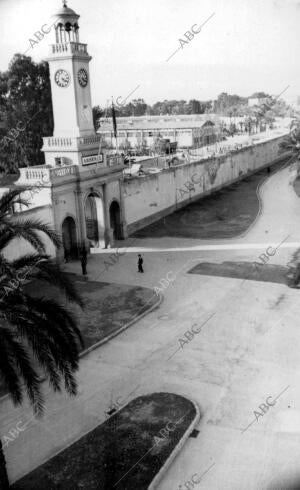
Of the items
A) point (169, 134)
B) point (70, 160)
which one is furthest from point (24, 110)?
point (169, 134)

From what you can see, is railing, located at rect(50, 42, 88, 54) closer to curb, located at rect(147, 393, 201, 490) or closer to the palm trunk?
curb, located at rect(147, 393, 201, 490)

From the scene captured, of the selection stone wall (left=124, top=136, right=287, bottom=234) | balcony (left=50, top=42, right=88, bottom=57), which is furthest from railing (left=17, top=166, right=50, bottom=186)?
stone wall (left=124, top=136, right=287, bottom=234)

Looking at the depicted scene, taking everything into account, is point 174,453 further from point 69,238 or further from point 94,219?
point 94,219

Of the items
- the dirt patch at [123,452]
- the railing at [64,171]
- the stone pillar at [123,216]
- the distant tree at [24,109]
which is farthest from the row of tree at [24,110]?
the dirt patch at [123,452]

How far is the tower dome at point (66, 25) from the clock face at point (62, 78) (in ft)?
5.65

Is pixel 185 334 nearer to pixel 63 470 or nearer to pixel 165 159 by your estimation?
pixel 63 470

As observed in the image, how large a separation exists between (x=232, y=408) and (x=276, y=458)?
250 centimetres

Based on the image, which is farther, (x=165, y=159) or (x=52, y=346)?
(x=165, y=159)

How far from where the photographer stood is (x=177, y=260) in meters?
30.7

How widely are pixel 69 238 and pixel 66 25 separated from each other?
12337mm

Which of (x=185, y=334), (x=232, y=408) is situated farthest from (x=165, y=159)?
(x=232, y=408)

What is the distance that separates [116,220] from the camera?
35.7 metres

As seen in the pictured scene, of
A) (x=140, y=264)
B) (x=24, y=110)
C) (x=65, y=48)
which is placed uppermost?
(x=65, y=48)

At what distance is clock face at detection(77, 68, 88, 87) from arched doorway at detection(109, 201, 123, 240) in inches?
315
